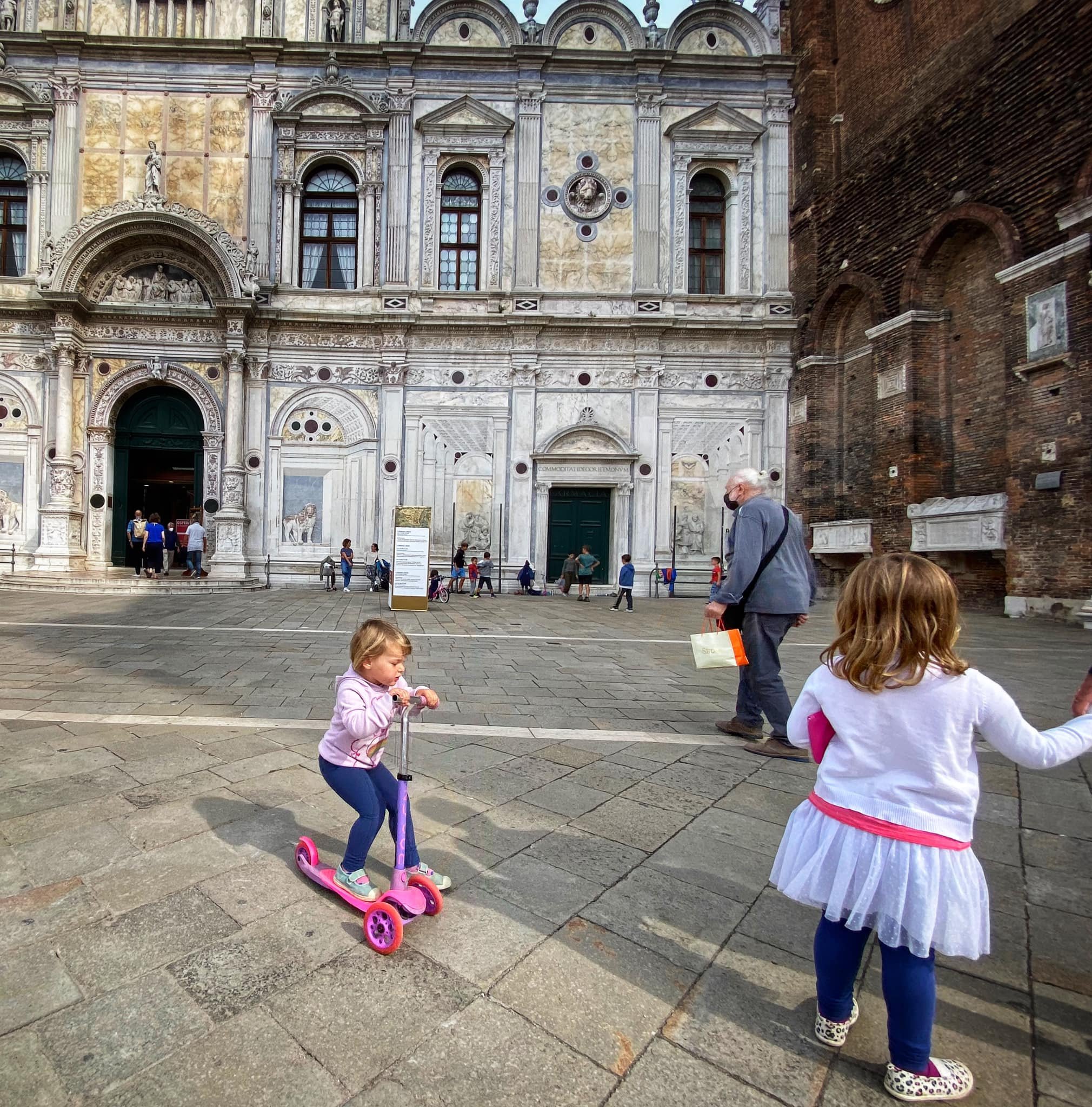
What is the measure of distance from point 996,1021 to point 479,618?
10180mm

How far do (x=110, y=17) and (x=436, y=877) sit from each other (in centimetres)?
2519

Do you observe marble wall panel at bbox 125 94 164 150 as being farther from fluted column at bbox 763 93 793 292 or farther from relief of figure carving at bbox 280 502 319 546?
fluted column at bbox 763 93 793 292

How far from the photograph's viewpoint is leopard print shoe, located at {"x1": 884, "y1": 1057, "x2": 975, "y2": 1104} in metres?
1.53

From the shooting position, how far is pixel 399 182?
59.5ft

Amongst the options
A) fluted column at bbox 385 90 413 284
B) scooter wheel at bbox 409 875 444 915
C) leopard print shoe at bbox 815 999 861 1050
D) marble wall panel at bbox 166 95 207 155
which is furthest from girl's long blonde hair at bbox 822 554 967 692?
marble wall panel at bbox 166 95 207 155

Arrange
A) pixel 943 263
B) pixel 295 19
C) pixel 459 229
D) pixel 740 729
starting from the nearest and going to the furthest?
1. pixel 740 729
2. pixel 943 263
3. pixel 295 19
4. pixel 459 229

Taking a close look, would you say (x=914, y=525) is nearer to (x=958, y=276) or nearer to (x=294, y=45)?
(x=958, y=276)

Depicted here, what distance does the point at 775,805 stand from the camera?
10.9 feet

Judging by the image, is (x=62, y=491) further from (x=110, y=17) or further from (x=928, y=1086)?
(x=928, y=1086)

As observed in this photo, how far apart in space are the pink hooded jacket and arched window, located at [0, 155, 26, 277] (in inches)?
868

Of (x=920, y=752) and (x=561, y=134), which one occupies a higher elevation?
(x=561, y=134)

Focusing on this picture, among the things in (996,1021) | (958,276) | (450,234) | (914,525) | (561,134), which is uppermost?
(561,134)

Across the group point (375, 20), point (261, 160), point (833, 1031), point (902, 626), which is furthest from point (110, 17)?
point (833, 1031)

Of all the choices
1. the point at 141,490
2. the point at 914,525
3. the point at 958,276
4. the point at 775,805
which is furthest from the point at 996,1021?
the point at 141,490
